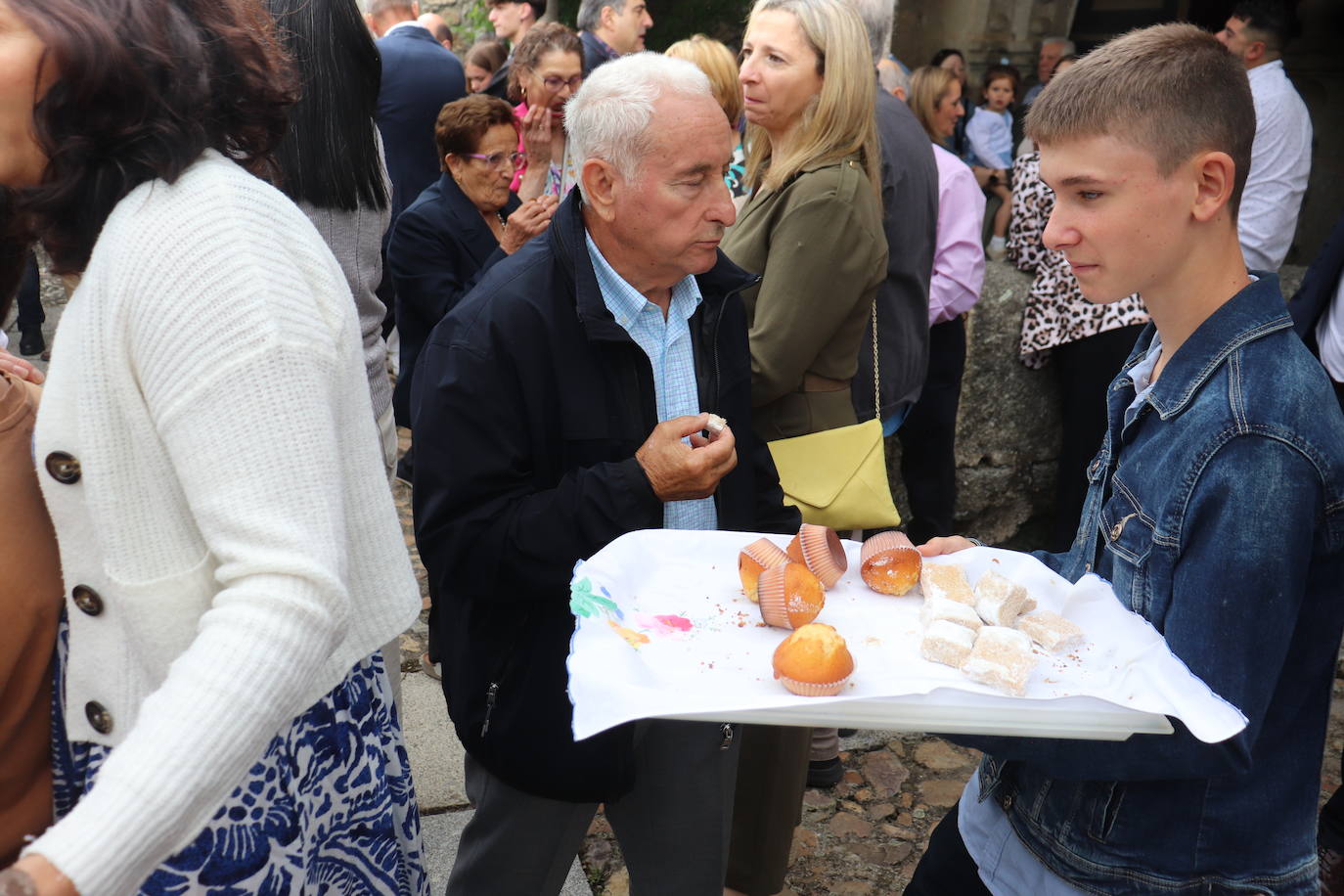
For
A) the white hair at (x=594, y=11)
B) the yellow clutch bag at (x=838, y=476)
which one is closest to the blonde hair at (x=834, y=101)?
the yellow clutch bag at (x=838, y=476)

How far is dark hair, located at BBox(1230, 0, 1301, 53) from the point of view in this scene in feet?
14.7

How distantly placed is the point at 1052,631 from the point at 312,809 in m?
0.93

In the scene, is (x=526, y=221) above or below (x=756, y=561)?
below

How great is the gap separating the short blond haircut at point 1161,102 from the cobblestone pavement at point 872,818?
2110 mm

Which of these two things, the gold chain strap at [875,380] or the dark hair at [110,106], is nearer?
the dark hair at [110,106]

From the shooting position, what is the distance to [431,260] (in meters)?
3.65

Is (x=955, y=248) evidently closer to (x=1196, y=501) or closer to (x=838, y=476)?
(x=838, y=476)

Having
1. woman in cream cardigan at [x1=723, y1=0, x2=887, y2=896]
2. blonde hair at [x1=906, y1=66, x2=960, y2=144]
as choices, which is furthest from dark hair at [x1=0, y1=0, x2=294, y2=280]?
blonde hair at [x1=906, y1=66, x2=960, y2=144]

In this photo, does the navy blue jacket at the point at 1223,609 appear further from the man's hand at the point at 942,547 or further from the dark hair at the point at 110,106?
the dark hair at the point at 110,106

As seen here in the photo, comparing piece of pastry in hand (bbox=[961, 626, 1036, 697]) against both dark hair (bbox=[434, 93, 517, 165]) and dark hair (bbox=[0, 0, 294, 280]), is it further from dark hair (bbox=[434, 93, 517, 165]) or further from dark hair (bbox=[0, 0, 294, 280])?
dark hair (bbox=[434, 93, 517, 165])

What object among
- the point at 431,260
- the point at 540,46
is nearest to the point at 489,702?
the point at 431,260

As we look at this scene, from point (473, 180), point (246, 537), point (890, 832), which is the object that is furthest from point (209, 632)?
point (473, 180)

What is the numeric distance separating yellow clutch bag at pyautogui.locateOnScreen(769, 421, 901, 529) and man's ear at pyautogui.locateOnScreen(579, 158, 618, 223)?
2.98ft

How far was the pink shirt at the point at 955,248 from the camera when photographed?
4.01 meters
